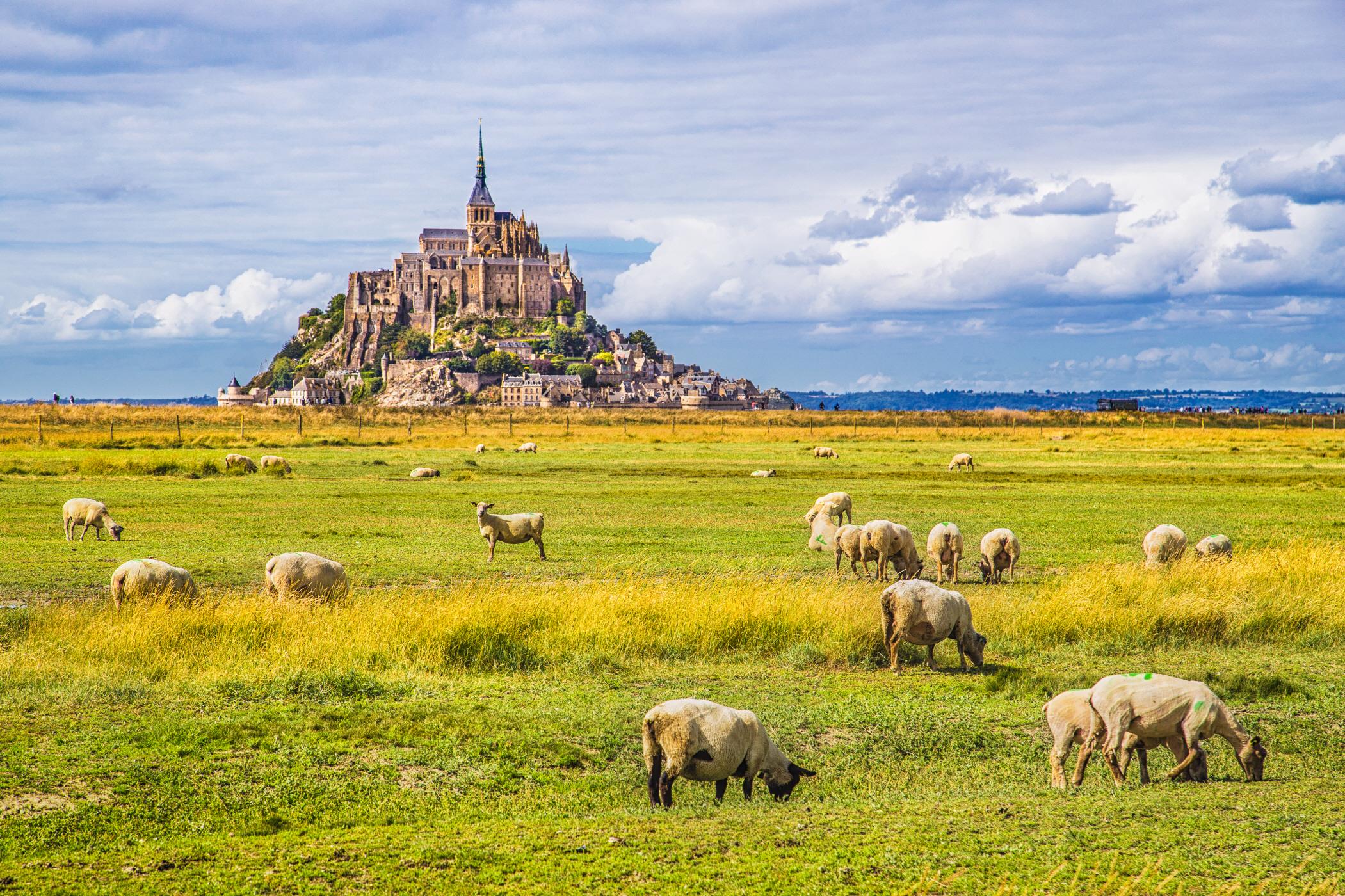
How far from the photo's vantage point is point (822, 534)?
23750 mm

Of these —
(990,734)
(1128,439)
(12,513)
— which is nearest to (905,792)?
(990,734)

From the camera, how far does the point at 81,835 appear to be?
852cm

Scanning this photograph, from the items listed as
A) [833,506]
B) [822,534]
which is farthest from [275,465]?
[822,534]

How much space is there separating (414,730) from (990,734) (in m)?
5.62

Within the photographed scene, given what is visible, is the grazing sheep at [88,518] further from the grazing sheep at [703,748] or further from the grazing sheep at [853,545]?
the grazing sheep at [703,748]

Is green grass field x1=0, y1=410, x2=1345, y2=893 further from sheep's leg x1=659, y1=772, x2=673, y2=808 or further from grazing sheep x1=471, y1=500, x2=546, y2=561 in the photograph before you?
grazing sheep x1=471, y1=500, x2=546, y2=561

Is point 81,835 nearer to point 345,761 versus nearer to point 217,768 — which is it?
point 217,768

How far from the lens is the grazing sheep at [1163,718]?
970cm

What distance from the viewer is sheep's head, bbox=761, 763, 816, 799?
954cm

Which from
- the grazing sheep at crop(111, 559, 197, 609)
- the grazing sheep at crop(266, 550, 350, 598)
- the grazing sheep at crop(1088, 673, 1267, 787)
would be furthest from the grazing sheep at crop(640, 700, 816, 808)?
the grazing sheep at crop(111, 559, 197, 609)

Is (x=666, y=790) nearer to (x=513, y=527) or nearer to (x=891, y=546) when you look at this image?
(x=891, y=546)

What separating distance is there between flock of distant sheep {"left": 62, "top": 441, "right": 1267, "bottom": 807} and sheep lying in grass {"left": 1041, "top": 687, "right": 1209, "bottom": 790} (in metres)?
0.01

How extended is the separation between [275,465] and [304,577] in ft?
97.0

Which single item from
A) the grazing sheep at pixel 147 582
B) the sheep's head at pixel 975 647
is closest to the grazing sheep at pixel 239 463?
the grazing sheep at pixel 147 582
